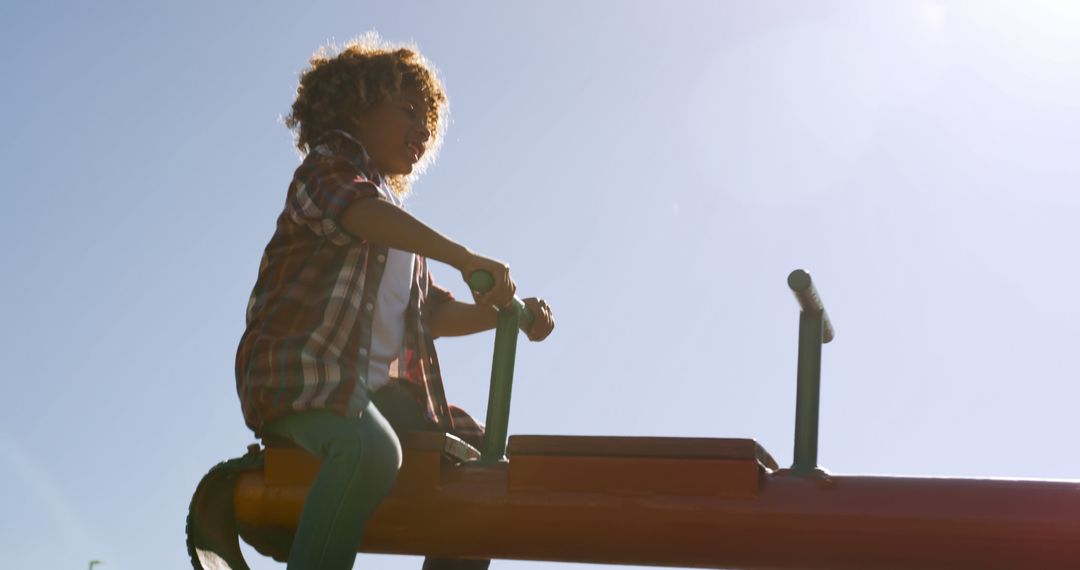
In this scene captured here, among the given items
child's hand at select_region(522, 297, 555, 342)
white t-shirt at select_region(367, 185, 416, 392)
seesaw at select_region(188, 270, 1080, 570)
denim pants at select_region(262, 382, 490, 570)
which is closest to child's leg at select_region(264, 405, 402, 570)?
denim pants at select_region(262, 382, 490, 570)

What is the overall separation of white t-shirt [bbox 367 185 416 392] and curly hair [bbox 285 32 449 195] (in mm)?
315

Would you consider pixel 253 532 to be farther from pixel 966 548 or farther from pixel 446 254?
pixel 966 548

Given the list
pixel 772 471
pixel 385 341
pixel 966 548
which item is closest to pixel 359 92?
pixel 385 341

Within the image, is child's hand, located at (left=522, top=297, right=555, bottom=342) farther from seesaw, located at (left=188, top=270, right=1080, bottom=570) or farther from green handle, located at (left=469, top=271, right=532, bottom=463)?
seesaw, located at (left=188, top=270, right=1080, bottom=570)

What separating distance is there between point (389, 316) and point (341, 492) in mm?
731

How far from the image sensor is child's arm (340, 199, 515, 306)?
2764 mm

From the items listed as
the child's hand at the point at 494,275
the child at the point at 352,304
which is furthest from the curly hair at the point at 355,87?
the child's hand at the point at 494,275

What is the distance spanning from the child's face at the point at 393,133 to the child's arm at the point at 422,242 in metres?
0.58

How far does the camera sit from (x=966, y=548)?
257 cm

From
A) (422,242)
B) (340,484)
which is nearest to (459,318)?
(422,242)

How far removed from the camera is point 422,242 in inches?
110

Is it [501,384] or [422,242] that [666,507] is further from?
[422,242]

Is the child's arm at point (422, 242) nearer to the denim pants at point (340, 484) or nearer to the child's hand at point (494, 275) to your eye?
the child's hand at point (494, 275)

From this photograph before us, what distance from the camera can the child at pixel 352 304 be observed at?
8.61ft
